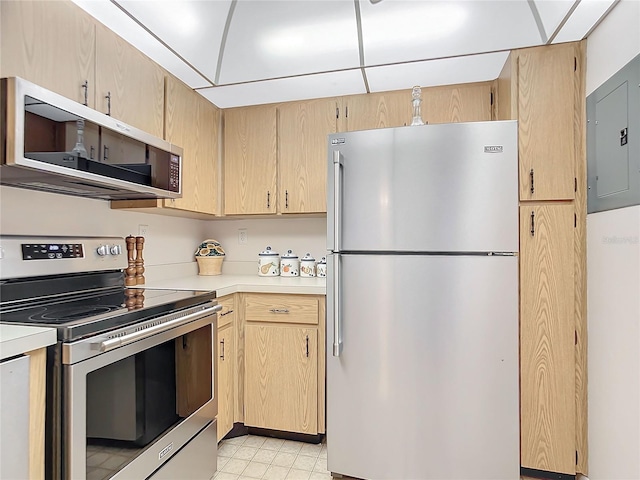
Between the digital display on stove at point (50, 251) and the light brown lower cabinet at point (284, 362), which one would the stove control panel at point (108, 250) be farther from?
the light brown lower cabinet at point (284, 362)

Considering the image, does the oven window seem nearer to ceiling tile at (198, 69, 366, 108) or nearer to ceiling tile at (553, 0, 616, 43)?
ceiling tile at (198, 69, 366, 108)

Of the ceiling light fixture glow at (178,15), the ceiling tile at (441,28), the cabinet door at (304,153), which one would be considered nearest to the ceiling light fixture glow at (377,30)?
the ceiling tile at (441,28)

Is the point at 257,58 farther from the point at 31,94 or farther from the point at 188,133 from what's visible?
the point at 31,94

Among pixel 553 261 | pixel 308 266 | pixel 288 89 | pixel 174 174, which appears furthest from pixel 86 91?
pixel 553 261

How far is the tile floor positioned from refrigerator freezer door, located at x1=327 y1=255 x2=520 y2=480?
26 centimetres

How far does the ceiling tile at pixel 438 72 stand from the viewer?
1.87 metres

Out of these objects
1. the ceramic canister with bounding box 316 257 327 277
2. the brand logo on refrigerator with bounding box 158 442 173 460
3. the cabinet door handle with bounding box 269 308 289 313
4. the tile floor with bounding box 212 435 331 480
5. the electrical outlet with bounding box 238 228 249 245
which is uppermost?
the electrical outlet with bounding box 238 228 249 245

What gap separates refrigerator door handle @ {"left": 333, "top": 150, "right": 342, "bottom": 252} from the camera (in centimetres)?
168

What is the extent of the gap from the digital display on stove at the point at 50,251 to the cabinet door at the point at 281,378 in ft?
3.02

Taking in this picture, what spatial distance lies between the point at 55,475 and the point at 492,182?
5.88ft

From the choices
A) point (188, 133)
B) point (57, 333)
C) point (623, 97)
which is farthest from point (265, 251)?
point (623, 97)

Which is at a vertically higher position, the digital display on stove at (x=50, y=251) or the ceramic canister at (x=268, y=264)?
the digital display on stove at (x=50, y=251)

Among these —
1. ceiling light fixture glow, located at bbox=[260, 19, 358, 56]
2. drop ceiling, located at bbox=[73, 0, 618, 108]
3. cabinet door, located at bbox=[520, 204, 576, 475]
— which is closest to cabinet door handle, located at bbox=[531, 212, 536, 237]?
cabinet door, located at bbox=[520, 204, 576, 475]

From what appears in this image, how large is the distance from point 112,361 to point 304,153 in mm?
1613
